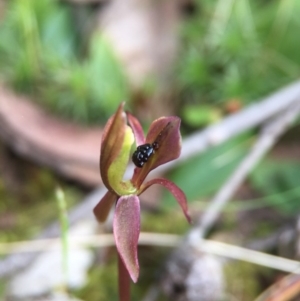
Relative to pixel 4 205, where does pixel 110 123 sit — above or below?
above

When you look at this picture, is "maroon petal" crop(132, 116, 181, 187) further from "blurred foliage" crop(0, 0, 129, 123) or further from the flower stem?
"blurred foliage" crop(0, 0, 129, 123)

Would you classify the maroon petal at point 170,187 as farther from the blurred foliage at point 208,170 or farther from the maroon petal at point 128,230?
the blurred foliage at point 208,170

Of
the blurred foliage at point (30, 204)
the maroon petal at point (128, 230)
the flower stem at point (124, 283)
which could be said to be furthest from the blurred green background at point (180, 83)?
the maroon petal at point (128, 230)

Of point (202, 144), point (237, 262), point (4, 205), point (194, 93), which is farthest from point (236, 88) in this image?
point (4, 205)

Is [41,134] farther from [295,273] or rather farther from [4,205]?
[295,273]

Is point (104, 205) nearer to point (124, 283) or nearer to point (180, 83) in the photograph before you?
point (124, 283)

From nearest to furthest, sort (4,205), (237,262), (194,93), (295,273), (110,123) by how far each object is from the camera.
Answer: (110,123), (295,273), (237,262), (4,205), (194,93)

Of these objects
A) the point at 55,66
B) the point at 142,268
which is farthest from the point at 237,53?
the point at 142,268
